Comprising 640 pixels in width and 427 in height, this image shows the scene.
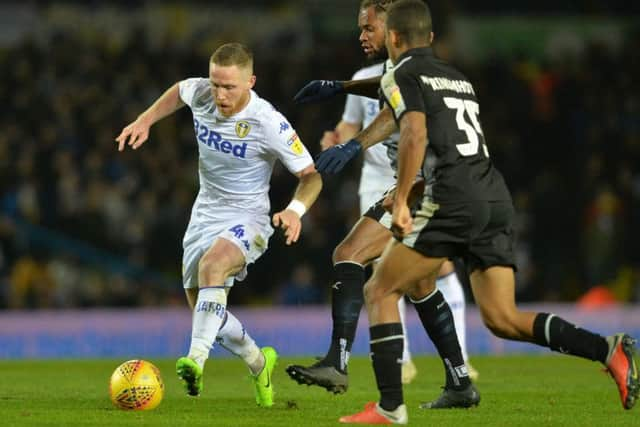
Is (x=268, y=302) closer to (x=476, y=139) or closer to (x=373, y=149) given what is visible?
(x=373, y=149)

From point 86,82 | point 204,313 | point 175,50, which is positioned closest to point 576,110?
point 175,50

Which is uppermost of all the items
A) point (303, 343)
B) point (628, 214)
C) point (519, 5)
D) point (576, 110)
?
point (519, 5)

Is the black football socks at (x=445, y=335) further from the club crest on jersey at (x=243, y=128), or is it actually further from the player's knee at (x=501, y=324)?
the club crest on jersey at (x=243, y=128)

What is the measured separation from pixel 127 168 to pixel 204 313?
370 inches

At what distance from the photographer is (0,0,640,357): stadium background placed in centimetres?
1529

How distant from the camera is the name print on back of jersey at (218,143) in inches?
308

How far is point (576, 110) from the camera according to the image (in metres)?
19.3

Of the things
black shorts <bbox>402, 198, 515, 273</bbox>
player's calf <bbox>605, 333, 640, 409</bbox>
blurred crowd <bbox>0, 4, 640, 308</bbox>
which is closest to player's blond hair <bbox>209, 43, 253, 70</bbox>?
black shorts <bbox>402, 198, 515, 273</bbox>

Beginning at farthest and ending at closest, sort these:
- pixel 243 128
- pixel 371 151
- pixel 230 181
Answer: pixel 371 151
pixel 230 181
pixel 243 128

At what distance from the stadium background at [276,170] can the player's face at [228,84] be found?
718 centimetres

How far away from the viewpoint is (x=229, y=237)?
7.76 metres

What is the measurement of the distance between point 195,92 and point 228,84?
1.52ft

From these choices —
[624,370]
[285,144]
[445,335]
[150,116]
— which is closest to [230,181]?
[285,144]

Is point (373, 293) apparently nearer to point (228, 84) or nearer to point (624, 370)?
point (624, 370)
